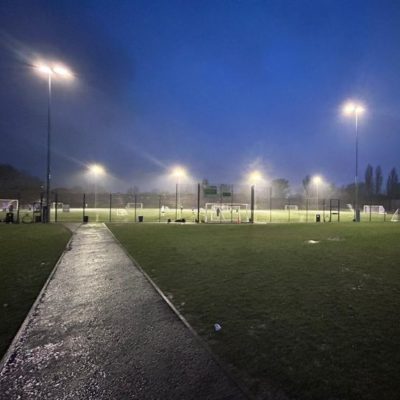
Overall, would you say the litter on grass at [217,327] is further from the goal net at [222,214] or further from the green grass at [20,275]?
the goal net at [222,214]

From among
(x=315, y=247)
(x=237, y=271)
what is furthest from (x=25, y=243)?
(x=315, y=247)

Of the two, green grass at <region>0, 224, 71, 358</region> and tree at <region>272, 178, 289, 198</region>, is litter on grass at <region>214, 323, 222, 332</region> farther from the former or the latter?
tree at <region>272, 178, 289, 198</region>

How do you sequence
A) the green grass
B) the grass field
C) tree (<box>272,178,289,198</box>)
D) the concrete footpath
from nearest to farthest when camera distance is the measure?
the concrete footpath < the green grass < the grass field < tree (<box>272,178,289,198</box>)

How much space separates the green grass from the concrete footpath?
230 mm

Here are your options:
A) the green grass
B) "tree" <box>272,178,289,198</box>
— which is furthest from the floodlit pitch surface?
"tree" <box>272,178,289,198</box>

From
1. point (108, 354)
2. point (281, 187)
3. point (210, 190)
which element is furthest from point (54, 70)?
point (281, 187)

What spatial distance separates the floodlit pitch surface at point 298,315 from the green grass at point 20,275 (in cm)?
248

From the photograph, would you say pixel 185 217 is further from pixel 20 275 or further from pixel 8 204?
pixel 20 275

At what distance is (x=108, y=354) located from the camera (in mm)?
3502

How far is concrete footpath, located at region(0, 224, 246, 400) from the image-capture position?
111 inches

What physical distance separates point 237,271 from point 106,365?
190 inches

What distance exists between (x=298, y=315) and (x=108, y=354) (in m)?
Result: 2.93

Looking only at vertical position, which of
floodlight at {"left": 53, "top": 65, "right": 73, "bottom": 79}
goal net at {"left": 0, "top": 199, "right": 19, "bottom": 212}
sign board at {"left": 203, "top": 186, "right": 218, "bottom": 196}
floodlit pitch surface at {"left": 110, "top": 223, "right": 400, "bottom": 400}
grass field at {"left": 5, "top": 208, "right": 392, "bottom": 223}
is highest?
floodlight at {"left": 53, "top": 65, "right": 73, "bottom": 79}

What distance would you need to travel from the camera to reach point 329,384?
9.48 ft
